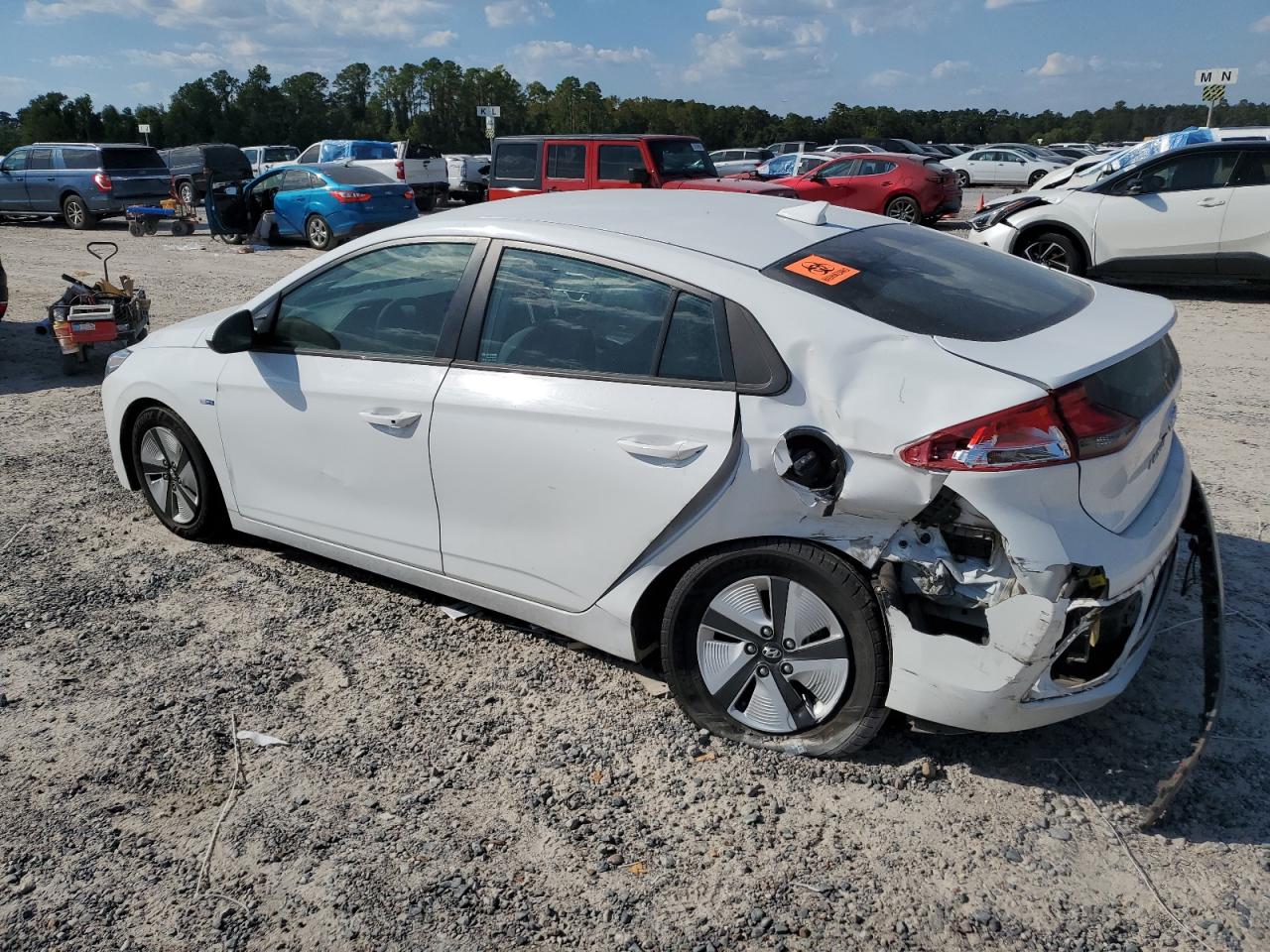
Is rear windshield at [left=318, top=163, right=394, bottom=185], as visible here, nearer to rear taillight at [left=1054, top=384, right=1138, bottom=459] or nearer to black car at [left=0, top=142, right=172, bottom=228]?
black car at [left=0, top=142, right=172, bottom=228]

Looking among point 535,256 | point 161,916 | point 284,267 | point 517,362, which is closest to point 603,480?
point 517,362

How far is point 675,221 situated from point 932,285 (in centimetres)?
93

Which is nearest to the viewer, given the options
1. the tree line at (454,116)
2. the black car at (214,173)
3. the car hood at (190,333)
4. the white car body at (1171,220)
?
the car hood at (190,333)

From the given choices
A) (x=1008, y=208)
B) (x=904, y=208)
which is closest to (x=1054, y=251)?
(x=1008, y=208)

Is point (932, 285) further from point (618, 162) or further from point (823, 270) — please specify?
point (618, 162)

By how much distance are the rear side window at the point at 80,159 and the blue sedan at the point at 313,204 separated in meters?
5.25

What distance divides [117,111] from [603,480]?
180ft

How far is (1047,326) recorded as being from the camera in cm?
306

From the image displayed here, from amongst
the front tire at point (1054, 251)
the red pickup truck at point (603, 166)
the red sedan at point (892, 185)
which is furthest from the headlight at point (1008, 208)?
the red sedan at point (892, 185)

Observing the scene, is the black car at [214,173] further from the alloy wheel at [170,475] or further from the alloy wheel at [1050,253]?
the alloy wheel at [170,475]

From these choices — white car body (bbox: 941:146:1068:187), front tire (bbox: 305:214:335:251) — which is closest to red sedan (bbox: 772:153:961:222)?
front tire (bbox: 305:214:335:251)

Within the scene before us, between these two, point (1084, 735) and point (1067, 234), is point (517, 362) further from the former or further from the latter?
point (1067, 234)

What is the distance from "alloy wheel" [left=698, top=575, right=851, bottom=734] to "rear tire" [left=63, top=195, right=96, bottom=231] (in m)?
22.8

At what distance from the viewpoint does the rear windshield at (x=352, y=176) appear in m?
16.9
